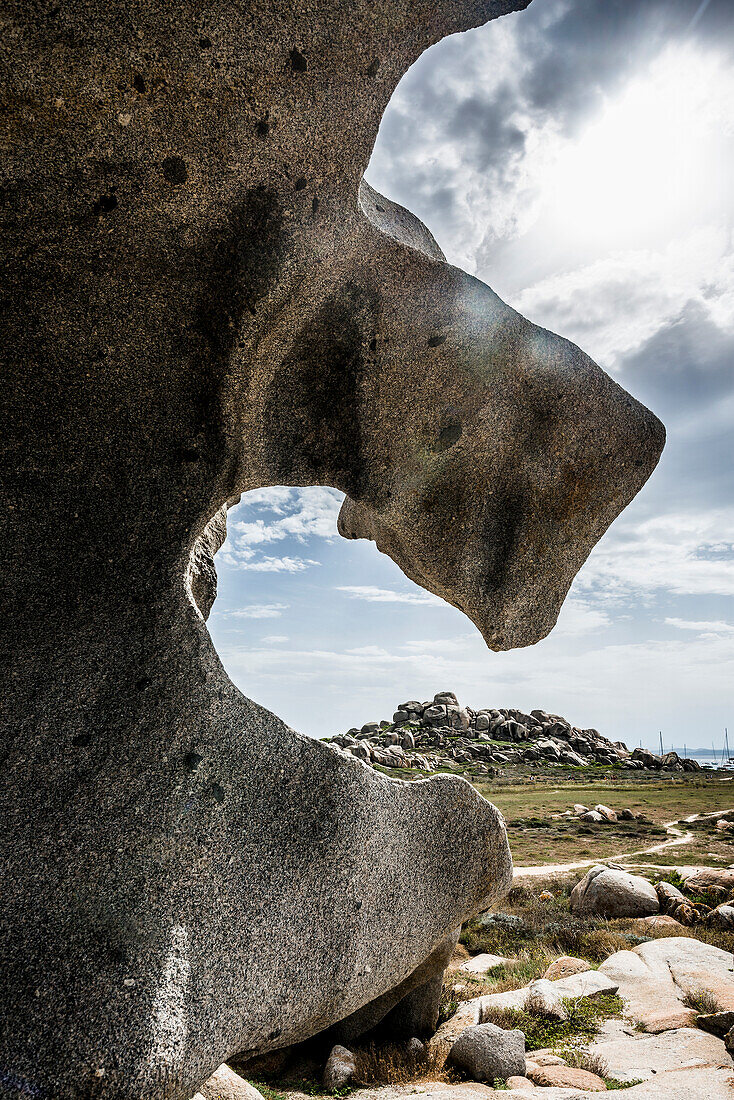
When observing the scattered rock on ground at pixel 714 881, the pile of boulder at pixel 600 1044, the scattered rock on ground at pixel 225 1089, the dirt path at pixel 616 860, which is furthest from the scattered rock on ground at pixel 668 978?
the dirt path at pixel 616 860

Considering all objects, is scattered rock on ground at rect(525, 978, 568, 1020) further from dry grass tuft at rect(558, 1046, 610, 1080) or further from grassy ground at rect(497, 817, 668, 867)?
grassy ground at rect(497, 817, 668, 867)

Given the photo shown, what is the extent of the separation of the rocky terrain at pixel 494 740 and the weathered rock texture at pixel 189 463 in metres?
36.3

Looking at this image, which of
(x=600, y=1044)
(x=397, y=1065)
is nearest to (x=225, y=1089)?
(x=397, y=1065)

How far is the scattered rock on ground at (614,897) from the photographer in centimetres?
1089

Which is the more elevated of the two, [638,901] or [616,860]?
[638,901]

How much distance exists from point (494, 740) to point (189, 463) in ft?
Result: 164

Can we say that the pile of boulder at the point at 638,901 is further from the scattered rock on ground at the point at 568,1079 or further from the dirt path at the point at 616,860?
the scattered rock on ground at the point at 568,1079

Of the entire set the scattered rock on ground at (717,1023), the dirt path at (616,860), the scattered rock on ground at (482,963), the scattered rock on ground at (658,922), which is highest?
the scattered rock on ground at (717,1023)

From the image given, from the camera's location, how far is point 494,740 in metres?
50.3

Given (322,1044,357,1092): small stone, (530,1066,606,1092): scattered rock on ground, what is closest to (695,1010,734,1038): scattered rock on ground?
(530,1066,606,1092): scattered rock on ground

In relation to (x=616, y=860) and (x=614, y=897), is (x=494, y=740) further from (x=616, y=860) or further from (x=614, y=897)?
(x=614, y=897)

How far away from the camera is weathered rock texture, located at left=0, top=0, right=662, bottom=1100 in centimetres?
270

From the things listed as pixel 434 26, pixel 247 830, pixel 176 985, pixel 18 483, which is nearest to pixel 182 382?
pixel 18 483

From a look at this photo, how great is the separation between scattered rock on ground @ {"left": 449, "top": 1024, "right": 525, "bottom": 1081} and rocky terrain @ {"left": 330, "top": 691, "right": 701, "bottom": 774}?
1353 inches
